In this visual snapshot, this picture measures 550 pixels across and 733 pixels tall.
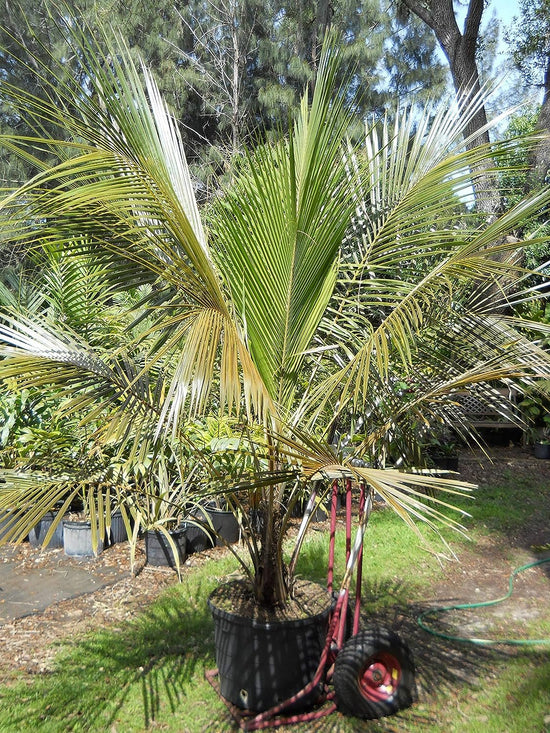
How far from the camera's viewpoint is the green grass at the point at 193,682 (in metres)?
2.47

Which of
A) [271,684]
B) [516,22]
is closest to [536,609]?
[271,684]

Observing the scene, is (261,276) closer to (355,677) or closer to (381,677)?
(355,677)

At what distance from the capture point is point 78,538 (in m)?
4.49

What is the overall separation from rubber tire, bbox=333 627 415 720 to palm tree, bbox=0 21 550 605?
403mm

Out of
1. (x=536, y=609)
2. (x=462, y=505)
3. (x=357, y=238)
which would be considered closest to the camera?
(x=357, y=238)

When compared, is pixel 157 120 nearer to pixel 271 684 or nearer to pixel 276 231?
pixel 276 231

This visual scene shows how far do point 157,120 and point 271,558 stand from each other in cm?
181

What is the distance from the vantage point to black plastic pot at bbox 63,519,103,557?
4480 millimetres

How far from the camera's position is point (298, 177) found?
2.24 m

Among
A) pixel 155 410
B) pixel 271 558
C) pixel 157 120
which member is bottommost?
pixel 271 558

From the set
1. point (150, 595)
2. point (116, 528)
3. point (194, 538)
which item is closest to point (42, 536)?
point (116, 528)

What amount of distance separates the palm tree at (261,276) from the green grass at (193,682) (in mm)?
645

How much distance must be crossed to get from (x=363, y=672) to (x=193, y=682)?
2.78ft

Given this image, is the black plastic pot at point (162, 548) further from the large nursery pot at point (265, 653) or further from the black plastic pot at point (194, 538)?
the large nursery pot at point (265, 653)
